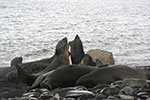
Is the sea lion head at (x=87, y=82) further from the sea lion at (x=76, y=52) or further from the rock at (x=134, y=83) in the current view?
the sea lion at (x=76, y=52)

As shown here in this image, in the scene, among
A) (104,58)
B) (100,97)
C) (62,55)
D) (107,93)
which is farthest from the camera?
(104,58)

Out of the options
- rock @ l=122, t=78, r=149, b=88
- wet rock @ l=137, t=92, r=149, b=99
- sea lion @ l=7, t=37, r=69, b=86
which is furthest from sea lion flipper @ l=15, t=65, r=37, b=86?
wet rock @ l=137, t=92, r=149, b=99

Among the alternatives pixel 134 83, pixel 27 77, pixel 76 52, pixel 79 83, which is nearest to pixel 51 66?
pixel 27 77

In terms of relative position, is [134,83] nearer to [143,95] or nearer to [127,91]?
[127,91]

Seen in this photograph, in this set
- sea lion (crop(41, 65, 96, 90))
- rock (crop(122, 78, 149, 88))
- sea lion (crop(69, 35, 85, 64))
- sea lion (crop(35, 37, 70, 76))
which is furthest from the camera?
sea lion (crop(69, 35, 85, 64))

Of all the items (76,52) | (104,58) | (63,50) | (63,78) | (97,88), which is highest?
(63,50)

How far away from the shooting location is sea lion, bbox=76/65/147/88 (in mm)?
7879

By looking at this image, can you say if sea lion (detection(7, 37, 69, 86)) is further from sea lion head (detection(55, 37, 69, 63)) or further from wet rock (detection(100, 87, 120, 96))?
wet rock (detection(100, 87, 120, 96))

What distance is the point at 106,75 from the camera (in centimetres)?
804

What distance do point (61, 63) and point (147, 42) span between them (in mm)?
13755

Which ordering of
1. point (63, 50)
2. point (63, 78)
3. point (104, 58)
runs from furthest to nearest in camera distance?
1. point (104, 58)
2. point (63, 50)
3. point (63, 78)

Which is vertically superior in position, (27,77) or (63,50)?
(63,50)

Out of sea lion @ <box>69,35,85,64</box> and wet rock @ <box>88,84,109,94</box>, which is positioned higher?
sea lion @ <box>69,35,85,64</box>

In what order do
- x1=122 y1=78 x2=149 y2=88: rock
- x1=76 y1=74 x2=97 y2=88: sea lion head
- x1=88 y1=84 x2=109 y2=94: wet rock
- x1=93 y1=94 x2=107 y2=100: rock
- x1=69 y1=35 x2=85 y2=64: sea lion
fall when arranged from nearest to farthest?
x1=93 y1=94 x2=107 y2=100: rock → x1=88 y1=84 x2=109 y2=94: wet rock → x1=122 y1=78 x2=149 y2=88: rock → x1=76 y1=74 x2=97 y2=88: sea lion head → x1=69 y1=35 x2=85 y2=64: sea lion
